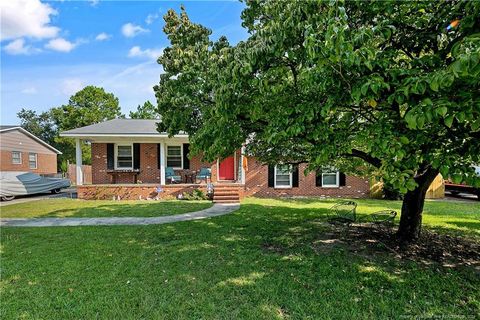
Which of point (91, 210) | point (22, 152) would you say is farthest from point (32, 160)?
point (91, 210)

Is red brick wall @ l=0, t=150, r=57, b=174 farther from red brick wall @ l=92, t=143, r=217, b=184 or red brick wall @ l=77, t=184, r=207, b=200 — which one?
red brick wall @ l=77, t=184, r=207, b=200

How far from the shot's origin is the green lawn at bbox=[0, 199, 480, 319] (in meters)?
3.30

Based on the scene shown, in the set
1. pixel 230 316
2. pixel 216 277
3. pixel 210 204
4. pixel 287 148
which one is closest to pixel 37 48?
pixel 210 204

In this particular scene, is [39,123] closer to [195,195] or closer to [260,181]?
[195,195]

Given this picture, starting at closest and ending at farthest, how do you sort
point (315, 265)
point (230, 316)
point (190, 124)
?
1. point (230, 316)
2. point (315, 265)
3. point (190, 124)

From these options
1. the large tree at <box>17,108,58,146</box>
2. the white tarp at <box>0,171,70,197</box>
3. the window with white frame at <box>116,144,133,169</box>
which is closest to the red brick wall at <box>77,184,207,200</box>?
the window with white frame at <box>116,144,133,169</box>

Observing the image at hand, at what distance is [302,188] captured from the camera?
15.3 meters

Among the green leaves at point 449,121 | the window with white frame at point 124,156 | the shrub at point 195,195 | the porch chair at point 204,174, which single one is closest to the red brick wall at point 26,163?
the window with white frame at point 124,156

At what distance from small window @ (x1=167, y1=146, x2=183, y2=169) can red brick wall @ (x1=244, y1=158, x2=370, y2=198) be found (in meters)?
4.18

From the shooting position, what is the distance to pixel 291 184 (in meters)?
15.4

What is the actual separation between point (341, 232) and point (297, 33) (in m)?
5.17

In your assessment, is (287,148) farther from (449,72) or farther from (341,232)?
(449,72)

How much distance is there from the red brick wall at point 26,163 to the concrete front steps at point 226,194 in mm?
21944

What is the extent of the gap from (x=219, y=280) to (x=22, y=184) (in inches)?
608
